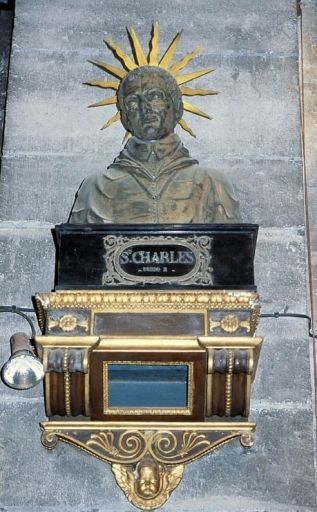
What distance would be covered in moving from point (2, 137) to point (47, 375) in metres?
2.70

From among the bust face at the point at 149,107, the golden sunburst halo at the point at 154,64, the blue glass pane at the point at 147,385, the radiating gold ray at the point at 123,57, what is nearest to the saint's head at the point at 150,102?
the bust face at the point at 149,107

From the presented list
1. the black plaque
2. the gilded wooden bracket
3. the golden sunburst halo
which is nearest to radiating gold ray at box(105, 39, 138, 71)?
the golden sunburst halo

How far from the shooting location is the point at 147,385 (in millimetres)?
6488

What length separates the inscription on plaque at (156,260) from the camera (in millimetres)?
6469

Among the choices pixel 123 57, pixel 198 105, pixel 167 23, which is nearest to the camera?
pixel 123 57

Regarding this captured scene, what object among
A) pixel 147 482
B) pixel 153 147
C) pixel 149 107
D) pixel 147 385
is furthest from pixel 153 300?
pixel 149 107

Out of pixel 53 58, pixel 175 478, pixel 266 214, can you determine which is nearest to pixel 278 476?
pixel 175 478

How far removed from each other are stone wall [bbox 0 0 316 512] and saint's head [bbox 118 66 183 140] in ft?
1.73

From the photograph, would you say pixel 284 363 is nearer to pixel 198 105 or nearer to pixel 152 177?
pixel 152 177

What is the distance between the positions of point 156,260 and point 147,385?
2.53 feet

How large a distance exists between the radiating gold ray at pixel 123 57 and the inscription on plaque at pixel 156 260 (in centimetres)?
182

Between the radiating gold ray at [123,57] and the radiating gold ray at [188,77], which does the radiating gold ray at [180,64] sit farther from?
the radiating gold ray at [123,57]

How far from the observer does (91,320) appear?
644 centimetres

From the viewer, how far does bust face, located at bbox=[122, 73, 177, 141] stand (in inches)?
287
